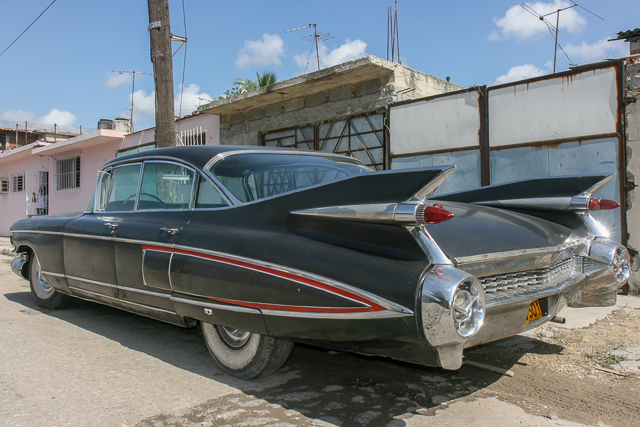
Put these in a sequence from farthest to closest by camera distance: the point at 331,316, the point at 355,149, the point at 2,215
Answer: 1. the point at 2,215
2. the point at 355,149
3. the point at 331,316

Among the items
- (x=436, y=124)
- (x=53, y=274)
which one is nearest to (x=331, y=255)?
(x=53, y=274)

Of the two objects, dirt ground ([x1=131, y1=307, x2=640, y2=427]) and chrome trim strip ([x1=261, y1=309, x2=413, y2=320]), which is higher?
chrome trim strip ([x1=261, y1=309, x2=413, y2=320])

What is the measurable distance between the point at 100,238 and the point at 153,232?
29.5 inches

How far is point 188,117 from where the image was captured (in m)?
13.9

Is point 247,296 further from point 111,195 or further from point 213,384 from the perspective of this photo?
point 111,195

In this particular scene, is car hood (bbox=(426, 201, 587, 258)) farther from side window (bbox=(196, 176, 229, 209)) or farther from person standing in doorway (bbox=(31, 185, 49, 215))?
person standing in doorway (bbox=(31, 185, 49, 215))

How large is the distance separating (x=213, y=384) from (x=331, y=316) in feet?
3.65

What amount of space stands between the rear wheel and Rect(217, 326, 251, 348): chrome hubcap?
2.61m

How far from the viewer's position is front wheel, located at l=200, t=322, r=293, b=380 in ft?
9.53

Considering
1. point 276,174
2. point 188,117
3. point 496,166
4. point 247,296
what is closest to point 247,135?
point 188,117

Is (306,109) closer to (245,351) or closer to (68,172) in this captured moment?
(245,351)

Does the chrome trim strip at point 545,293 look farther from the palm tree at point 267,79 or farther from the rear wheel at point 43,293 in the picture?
the palm tree at point 267,79

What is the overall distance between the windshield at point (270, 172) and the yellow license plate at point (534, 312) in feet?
4.64

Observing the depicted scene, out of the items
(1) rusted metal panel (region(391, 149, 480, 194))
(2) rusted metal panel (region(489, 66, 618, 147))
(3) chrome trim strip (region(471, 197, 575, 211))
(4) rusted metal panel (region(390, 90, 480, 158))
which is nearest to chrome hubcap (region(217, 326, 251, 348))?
(3) chrome trim strip (region(471, 197, 575, 211))
